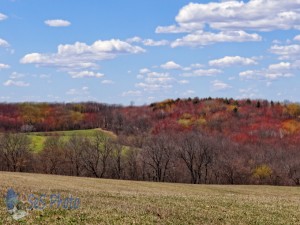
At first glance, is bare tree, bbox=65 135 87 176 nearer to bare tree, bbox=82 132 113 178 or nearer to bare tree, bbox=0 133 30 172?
bare tree, bbox=82 132 113 178

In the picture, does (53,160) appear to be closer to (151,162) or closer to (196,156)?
(151,162)

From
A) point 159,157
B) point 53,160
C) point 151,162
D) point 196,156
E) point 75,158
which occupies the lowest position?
point 53,160

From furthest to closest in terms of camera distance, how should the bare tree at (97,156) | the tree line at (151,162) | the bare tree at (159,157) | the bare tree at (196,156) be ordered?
the bare tree at (97,156) → the bare tree at (159,157) → the tree line at (151,162) → the bare tree at (196,156)

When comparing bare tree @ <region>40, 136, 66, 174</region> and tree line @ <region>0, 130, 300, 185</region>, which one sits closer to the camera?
tree line @ <region>0, 130, 300, 185</region>

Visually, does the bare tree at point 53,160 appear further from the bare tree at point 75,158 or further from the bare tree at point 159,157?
the bare tree at point 159,157

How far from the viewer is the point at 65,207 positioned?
22.9 m

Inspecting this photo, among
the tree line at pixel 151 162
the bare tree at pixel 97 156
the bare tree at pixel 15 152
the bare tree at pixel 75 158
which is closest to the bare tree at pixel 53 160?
the tree line at pixel 151 162

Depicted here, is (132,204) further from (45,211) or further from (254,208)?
(254,208)

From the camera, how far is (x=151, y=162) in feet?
397

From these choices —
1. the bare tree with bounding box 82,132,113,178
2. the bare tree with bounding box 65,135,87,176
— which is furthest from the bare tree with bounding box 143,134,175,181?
the bare tree with bounding box 65,135,87,176

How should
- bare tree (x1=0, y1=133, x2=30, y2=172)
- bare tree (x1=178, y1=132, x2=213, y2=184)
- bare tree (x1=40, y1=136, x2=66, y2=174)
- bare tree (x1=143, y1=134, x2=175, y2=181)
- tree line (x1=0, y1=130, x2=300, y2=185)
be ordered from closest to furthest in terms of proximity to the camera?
bare tree (x1=178, y1=132, x2=213, y2=184) → tree line (x1=0, y1=130, x2=300, y2=185) → bare tree (x1=143, y1=134, x2=175, y2=181) → bare tree (x1=0, y1=133, x2=30, y2=172) → bare tree (x1=40, y1=136, x2=66, y2=174)

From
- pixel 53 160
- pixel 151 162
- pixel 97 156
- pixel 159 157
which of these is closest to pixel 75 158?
pixel 53 160

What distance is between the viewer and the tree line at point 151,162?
118 m

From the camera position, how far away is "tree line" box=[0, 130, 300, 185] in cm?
11775
